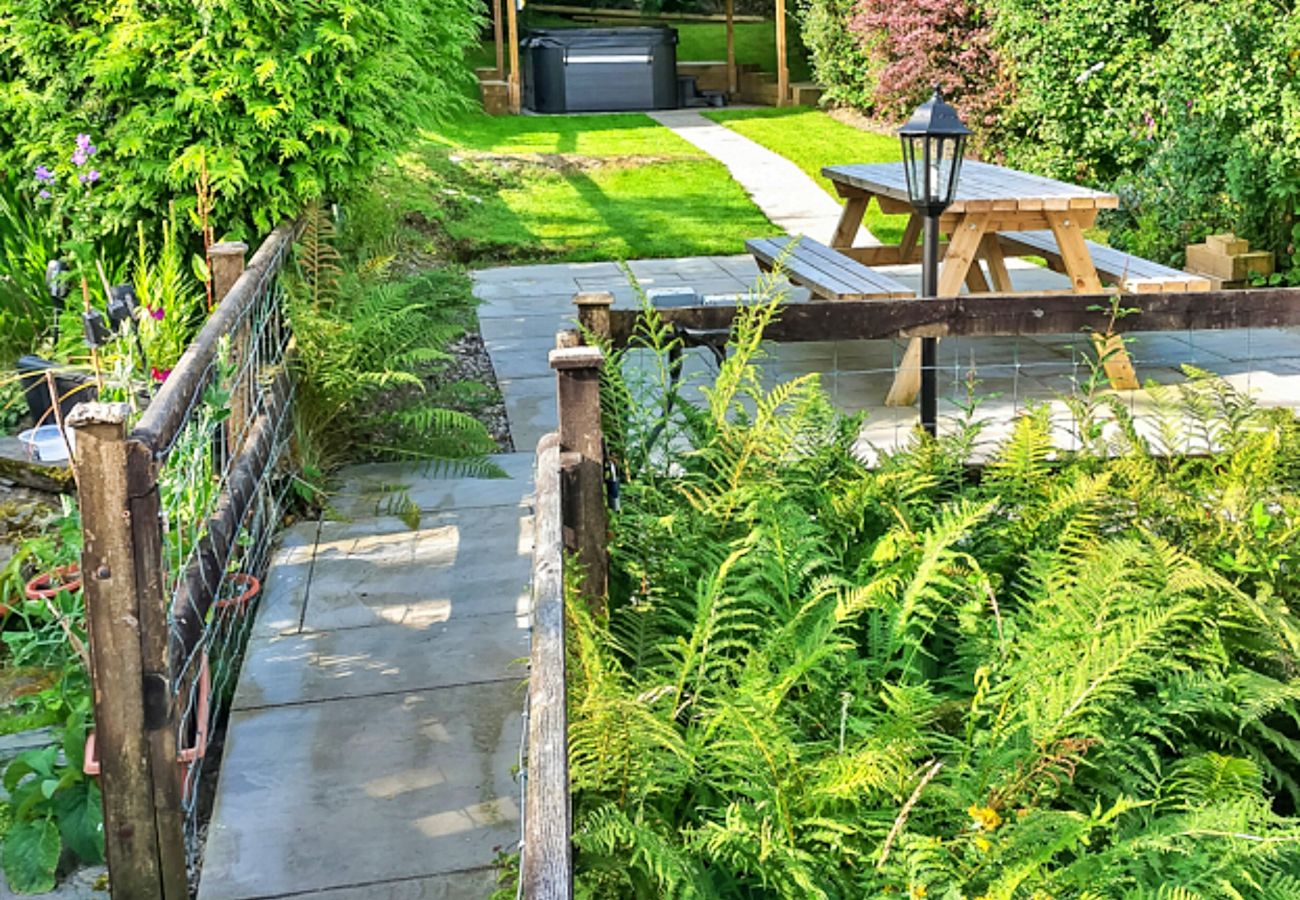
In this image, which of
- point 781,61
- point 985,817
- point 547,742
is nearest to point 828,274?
point 985,817

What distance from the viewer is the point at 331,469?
6.05m

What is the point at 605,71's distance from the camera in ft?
68.6

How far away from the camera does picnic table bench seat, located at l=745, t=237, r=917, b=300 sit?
659cm

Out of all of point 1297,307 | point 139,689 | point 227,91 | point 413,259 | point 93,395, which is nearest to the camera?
point 139,689

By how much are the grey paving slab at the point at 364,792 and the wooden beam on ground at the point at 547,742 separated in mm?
1065

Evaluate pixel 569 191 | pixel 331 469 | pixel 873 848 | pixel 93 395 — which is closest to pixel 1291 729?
pixel 873 848

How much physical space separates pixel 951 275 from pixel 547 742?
5421 mm

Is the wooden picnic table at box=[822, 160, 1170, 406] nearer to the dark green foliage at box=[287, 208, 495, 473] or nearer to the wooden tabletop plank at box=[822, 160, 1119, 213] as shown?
the wooden tabletop plank at box=[822, 160, 1119, 213]

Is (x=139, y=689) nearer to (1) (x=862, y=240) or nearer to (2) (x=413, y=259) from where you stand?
(2) (x=413, y=259)

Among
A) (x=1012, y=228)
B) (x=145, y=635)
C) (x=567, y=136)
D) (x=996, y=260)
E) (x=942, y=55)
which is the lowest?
(x=145, y=635)

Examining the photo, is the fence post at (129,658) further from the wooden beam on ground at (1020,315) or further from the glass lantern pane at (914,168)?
the glass lantern pane at (914,168)

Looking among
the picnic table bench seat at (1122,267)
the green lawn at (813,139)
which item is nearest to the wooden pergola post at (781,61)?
the green lawn at (813,139)

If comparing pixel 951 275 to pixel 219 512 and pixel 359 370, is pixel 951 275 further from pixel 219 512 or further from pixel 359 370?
pixel 219 512

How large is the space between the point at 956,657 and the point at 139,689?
183 cm
